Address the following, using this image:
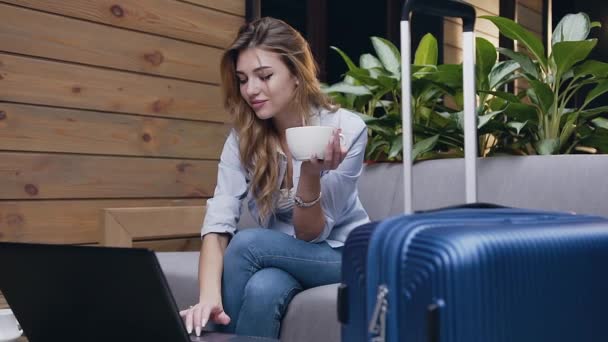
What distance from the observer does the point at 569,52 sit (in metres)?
1.96

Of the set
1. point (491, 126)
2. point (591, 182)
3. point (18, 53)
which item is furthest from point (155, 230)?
point (591, 182)

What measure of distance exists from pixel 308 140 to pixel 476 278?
20.1 inches

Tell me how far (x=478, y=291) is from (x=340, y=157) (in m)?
0.56

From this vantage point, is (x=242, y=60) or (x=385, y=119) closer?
(x=242, y=60)

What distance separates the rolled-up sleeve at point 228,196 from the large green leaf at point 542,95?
77 cm

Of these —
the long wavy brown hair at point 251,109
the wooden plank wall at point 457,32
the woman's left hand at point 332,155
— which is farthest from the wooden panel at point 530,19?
the woman's left hand at point 332,155

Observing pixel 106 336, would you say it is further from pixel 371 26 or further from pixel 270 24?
pixel 371 26

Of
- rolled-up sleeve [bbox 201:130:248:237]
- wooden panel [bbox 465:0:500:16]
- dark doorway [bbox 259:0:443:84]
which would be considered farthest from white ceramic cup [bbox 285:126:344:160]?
wooden panel [bbox 465:0:500:16]

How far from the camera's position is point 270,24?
5.89ft

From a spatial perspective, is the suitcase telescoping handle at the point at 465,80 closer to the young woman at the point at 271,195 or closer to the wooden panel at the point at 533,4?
the young woman at the point at 271,195

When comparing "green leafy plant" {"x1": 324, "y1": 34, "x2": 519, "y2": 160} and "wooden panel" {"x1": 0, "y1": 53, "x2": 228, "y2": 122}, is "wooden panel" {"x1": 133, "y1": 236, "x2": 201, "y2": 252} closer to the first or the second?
"wooden panel" {"x1": 0, "y1": 53, "x2": 228, "y2": 122}

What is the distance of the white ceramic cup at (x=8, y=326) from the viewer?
114 cm

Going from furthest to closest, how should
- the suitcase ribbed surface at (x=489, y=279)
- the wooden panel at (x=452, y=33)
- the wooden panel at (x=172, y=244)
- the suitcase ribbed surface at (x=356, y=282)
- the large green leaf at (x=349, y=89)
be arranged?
1. the wooden panel at (x=452, y=33)
2. the wooden panel at (x=172, y=244)
3. the large green leaf at (x=349, y=89)
4. the suitcase ribbed surface at (x=356, y=282)
5. the suitcase ribbed surface at (x=489, y=279)

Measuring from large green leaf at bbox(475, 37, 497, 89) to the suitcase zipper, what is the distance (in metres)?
1.33
